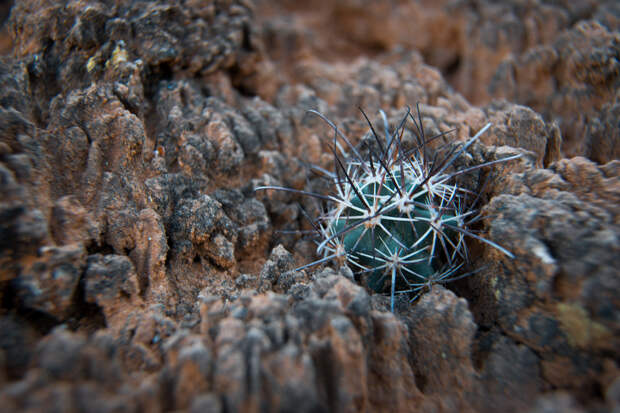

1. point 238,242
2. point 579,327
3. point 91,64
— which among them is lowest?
point 238,242

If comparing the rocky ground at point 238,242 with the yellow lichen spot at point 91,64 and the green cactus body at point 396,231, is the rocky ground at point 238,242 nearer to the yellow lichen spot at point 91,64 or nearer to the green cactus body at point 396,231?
the yellow lichen spot at point 91,64

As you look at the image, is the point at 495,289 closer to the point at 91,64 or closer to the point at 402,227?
the point at 402,227

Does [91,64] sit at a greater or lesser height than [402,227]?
greater

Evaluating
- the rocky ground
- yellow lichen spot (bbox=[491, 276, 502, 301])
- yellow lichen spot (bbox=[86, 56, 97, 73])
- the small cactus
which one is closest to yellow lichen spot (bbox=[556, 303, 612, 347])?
the rocky ground

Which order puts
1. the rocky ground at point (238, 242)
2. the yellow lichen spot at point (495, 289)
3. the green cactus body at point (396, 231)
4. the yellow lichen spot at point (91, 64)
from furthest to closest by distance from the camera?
the yellow lichen spot at point (91, 64), the green cactus body at point (396, 231), the yellow lichen spot at point (495, 289), the rocky ground at point (238, 242)

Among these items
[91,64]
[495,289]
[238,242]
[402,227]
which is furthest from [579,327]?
[91,64]

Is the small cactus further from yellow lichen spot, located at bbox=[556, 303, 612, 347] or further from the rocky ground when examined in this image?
yellow lichen spot, located at bbox=[556, 303, 612, 347]

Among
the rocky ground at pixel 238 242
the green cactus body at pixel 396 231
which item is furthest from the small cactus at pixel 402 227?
the rocky ground at pixel 238 242
